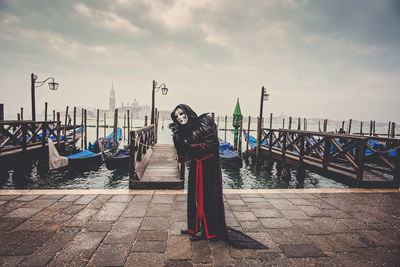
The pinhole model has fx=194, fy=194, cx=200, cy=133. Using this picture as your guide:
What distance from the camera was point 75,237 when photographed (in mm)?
2400

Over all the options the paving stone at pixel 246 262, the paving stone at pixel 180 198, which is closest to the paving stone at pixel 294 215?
the paving stone at pixel 246 262

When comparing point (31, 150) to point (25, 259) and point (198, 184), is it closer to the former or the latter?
point (25, 259)

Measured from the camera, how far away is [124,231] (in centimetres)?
256

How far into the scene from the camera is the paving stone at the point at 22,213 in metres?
2.87

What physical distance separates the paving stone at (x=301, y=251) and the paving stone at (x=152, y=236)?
143 cm

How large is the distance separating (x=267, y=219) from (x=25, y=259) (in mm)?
2987

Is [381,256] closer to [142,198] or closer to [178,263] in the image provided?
[178,263]

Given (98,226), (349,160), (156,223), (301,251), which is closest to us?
(301,251)

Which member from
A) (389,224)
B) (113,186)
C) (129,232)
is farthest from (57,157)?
(389,224)

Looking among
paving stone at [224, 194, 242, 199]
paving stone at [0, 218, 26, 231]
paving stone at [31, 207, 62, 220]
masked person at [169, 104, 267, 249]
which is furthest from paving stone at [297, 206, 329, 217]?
paving stone at [0, 218, 26, 231]

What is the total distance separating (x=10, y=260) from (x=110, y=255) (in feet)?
3.12

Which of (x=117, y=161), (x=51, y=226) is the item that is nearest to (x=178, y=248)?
(x=51, y=226)

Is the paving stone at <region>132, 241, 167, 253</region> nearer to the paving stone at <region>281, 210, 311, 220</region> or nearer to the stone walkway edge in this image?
the stone walkway edge

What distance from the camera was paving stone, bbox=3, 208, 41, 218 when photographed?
9.42 ft
